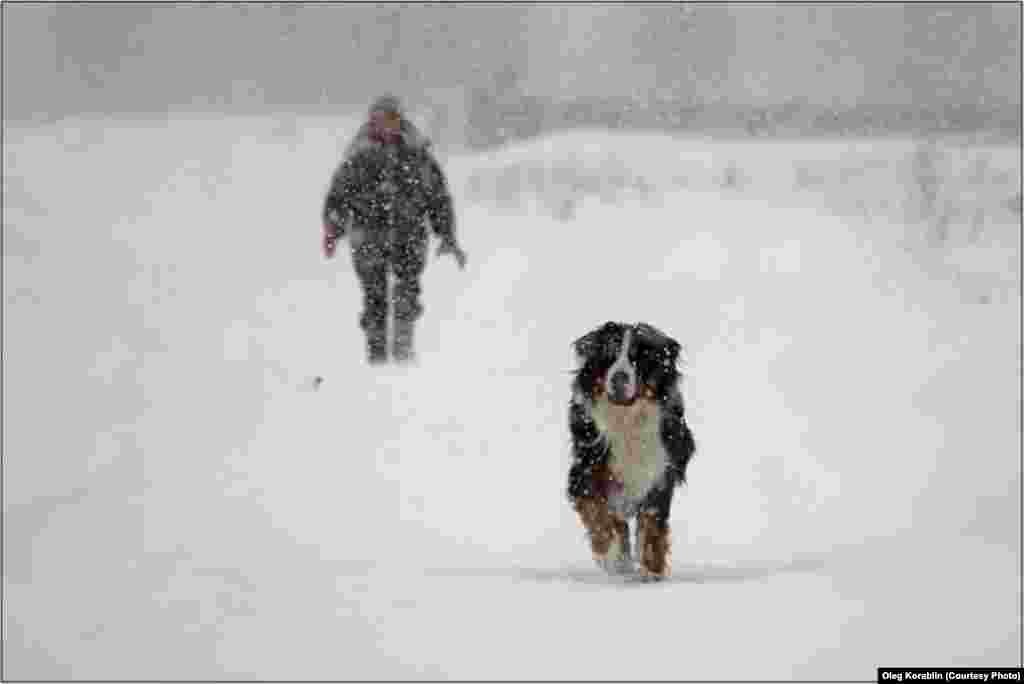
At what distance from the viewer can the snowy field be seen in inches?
133

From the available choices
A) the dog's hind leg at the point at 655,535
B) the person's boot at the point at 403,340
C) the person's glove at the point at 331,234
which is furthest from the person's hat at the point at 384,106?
the dog's hind leg at the point at 655,535

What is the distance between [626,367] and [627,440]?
11.6 inches

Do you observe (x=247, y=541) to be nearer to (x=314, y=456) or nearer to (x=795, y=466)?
(x=314, y=456)

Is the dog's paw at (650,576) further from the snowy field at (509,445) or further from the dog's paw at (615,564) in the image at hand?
the snowy field at (509,445)

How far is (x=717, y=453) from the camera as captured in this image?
6.65 metres

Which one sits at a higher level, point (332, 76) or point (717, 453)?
point (332, 76)

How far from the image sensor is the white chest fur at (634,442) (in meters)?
4.39

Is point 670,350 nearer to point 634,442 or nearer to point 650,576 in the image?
point 634,442

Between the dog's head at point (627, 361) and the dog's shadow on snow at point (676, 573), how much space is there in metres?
0.66

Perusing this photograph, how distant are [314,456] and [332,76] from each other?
33.7 metres

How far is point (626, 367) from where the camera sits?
4.30 m

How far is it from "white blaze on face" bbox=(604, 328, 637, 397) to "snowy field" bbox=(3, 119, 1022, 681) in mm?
710

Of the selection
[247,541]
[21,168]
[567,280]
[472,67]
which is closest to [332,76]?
[472,67]
